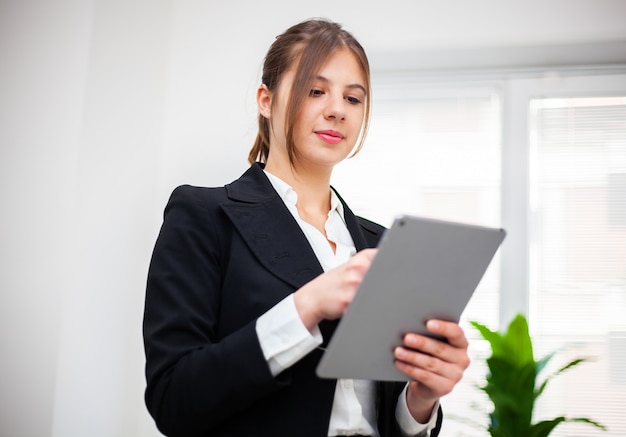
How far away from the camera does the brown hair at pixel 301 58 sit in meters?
1.21

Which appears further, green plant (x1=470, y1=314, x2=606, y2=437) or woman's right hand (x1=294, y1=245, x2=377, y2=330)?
green plant (x1=470, y1=314, x2=606, y2=437)

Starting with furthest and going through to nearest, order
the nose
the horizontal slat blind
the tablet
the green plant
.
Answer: the horizontal slat blind, the green plant, the nose, the tablet

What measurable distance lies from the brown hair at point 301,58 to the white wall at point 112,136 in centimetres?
72

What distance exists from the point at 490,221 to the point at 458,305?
1583mm

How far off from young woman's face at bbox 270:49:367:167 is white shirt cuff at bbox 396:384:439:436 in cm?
47

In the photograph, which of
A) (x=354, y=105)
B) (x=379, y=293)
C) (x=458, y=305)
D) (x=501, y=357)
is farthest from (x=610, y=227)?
(x=379, y=293)

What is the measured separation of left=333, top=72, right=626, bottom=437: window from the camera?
7.52 ft

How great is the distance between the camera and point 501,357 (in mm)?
2064

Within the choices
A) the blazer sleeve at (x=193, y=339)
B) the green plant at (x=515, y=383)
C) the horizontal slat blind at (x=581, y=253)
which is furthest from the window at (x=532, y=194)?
the blazer sleeve at (x=193, y=339)

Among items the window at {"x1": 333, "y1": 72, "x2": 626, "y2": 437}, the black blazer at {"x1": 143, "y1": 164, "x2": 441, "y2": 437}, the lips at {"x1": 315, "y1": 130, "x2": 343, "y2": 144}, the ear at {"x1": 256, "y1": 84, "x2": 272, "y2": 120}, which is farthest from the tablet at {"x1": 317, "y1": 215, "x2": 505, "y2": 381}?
the window at {"x1": 333, "y1": 72, "x2": 626, "y2": 437}

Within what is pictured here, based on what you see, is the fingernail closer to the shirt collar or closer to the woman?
the woman

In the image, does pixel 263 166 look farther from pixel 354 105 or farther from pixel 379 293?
pixel 379 293

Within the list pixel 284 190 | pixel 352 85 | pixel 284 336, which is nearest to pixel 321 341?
pixel 284 336

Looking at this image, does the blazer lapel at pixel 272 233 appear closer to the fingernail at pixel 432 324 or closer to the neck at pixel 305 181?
the neck at pixel 305 181
